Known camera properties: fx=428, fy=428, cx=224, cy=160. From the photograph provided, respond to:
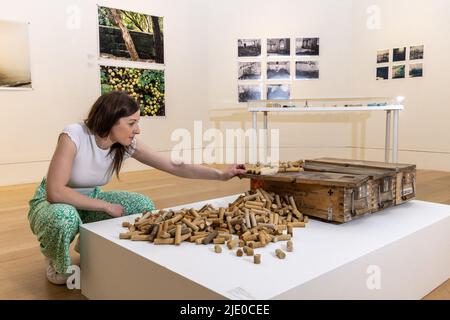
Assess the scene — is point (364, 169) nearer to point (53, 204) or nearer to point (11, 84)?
point (53, 204)

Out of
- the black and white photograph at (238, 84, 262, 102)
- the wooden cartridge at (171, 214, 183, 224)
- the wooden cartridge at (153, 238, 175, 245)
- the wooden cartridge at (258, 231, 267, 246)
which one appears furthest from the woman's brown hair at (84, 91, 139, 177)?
the black and white photograph at (238, 84, 262, 102)

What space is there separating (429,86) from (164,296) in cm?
675

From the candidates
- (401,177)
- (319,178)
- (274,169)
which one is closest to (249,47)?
(274,169)

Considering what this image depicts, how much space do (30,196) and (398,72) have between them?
20.1 ft

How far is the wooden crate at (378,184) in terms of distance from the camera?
243 cm

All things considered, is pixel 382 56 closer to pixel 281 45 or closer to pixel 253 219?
pixel 281 45

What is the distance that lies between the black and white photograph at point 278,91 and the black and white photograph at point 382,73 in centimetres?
160

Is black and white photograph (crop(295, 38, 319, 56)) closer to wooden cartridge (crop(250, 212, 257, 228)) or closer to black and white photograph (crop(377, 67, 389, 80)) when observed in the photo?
black and white photograph (crop(377, 67, 389, 80))

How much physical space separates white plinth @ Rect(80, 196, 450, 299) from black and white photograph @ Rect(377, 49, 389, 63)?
18.7ft

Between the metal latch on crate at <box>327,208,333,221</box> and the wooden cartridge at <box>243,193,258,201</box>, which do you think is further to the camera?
the wooden cartridge at <box>243,193,258,201</box>

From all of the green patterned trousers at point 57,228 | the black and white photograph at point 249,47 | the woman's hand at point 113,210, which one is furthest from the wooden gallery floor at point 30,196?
the black and white photograph at point 249,47

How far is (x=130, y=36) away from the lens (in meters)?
7.18

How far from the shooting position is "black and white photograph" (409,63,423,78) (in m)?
7.16

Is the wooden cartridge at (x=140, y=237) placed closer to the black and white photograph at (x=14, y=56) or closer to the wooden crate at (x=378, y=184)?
the wooden crate at (x=378, y=184)
